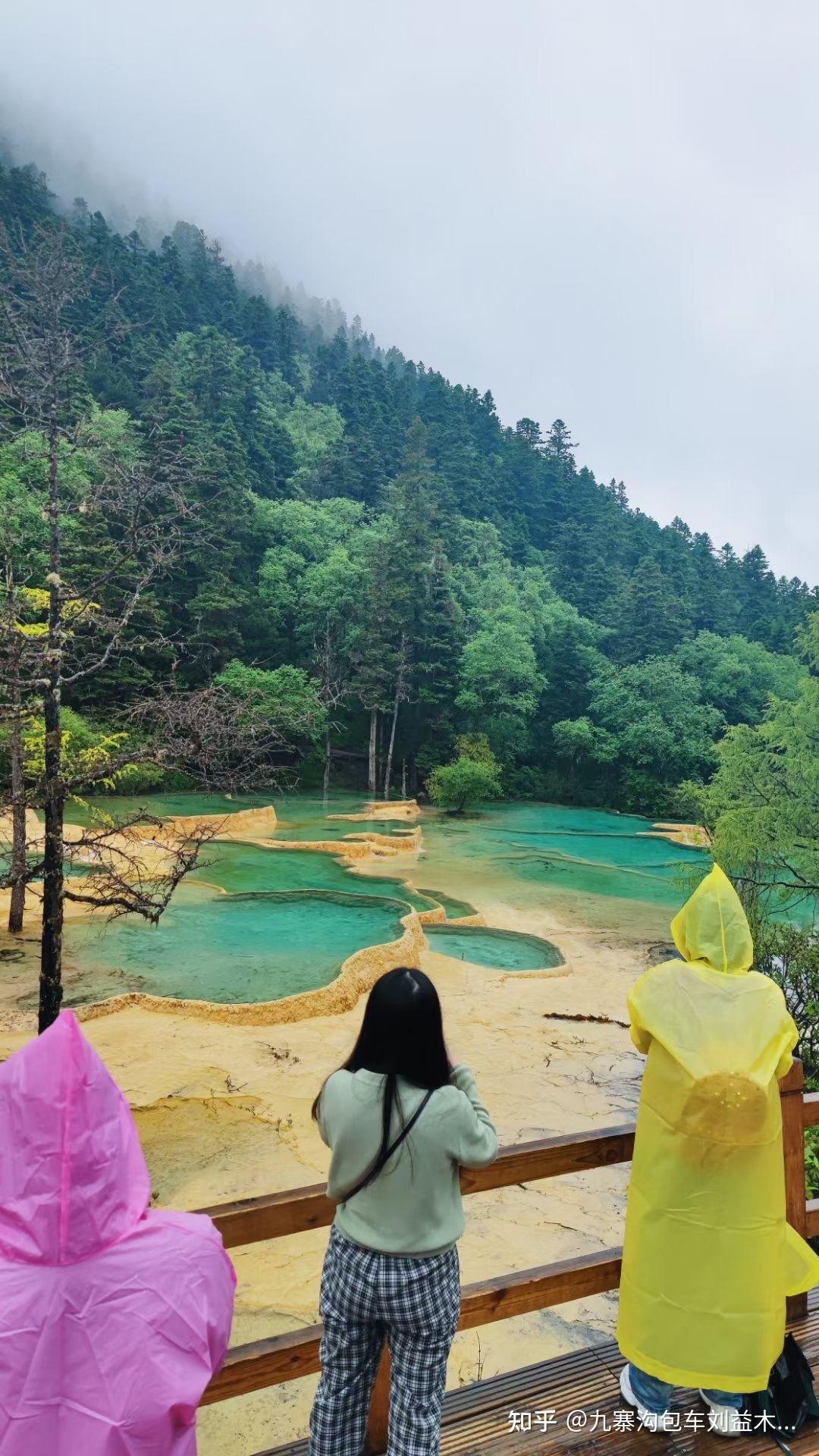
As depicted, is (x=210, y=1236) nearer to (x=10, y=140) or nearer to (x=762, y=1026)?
(x=762, y=1026)

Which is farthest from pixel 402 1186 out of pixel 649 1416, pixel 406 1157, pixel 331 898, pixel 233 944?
pixel 331 898

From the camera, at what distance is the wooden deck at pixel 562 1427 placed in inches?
65.0

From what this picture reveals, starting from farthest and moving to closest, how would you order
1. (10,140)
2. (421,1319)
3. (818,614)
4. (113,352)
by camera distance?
(10,140), (113,352), (818,614), (421,1319)

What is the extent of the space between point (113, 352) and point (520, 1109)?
35547mm

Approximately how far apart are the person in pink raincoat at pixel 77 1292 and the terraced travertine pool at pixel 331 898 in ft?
18.6

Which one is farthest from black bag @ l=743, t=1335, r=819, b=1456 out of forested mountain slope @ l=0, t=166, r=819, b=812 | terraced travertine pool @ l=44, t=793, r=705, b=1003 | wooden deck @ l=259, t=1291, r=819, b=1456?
forested mountain slope @ l=0, t=166, r=819, b=812

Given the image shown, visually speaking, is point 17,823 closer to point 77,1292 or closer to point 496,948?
point 496,948

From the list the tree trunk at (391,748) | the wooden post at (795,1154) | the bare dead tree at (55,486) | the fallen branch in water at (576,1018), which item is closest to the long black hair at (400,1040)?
the wooden post at (795,1154)

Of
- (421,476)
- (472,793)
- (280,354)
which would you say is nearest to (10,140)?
(280,354)

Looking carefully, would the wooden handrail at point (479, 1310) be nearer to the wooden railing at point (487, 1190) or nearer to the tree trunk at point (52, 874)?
the wooden railing at point (487, 1190)

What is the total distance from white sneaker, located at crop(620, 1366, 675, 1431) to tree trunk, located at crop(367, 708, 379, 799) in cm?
2412

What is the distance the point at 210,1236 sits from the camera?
3.65ft

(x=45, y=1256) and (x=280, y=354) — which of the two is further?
(x=280, y=354)

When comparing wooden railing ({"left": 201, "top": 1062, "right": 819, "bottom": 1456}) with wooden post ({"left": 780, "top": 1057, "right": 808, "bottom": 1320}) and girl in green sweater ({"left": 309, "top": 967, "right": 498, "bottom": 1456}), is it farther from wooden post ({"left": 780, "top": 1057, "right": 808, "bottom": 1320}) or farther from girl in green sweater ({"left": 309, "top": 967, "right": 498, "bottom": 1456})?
girl in green sweater ({"left": 309, "top": 967, "right": 498, "bottom": 1456})
